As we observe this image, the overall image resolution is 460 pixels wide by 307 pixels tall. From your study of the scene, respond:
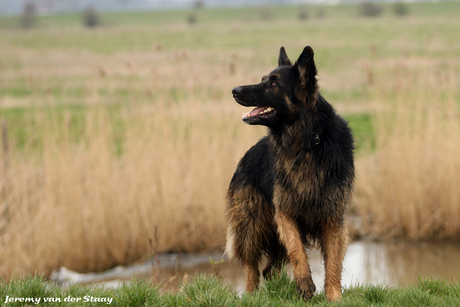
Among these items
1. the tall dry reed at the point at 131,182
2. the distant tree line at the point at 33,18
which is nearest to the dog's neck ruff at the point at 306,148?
the tall dry reed at the point at 131,182

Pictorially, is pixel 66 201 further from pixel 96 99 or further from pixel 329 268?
pixel 329 268

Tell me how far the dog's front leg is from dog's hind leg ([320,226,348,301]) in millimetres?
140

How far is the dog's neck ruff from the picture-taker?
3.77m

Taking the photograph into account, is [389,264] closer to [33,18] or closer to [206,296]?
[206,296]

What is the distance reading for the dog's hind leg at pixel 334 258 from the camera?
3822 millimetres

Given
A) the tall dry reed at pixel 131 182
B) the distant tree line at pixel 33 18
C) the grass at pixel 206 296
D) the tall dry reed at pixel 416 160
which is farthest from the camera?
the distant tree line at pixel 33 18

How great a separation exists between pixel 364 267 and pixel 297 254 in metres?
3.50

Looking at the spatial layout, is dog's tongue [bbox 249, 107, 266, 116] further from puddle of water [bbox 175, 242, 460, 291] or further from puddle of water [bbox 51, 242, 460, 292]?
puddle of water [bbox 51, 242, 460, 292]

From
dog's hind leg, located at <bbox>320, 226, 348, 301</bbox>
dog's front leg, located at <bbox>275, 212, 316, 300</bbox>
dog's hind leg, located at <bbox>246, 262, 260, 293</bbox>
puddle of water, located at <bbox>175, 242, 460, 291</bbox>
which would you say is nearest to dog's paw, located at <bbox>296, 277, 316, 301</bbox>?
dog's front leg, located at <bbox>275, 212, 316, 300</bbox>

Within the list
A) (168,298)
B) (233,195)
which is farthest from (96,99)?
(168,298)

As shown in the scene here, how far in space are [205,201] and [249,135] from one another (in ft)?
3.87

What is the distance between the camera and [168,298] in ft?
12.7

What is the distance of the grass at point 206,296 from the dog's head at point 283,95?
1292 mm

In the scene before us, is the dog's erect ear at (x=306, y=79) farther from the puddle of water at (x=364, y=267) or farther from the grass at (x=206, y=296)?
the puddle of water at (x=364, y=267)
